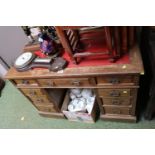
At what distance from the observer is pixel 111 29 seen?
99 cm

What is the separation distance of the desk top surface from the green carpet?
68 cm

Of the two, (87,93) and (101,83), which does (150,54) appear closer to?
(101,83)

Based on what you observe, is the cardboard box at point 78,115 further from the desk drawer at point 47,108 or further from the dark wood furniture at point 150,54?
the dark wood furniture at point 150,54

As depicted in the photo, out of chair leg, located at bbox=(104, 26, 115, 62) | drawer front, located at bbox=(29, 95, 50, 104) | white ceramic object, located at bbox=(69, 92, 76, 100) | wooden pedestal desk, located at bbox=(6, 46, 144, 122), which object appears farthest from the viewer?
white ceramic object, located at bbox=(69, 92, 76, 100)

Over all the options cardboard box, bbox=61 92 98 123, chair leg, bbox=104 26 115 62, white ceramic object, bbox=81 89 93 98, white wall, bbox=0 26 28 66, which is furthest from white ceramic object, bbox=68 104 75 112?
white wall, bbox=0 26 28 66

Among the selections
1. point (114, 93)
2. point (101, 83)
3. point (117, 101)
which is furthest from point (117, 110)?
point (101, 83)

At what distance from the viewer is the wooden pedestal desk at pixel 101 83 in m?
1.10

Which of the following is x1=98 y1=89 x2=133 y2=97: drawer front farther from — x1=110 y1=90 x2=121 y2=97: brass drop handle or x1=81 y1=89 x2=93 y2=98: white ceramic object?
x1=81 y1=89 x2=93 y2=98: white ceramic object

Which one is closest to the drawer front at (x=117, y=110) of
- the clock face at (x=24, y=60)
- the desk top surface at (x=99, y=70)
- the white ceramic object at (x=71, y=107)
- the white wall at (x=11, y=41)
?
the white ceramic object at (x=71, y=107)

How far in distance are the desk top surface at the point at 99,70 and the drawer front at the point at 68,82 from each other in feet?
0.21

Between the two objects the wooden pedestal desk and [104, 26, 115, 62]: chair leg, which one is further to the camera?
the wooden pedestal desk

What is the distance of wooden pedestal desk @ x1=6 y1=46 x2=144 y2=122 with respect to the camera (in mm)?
1103
